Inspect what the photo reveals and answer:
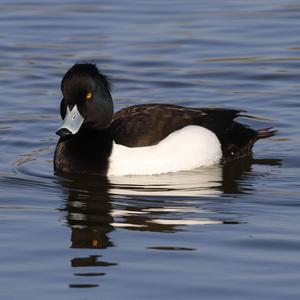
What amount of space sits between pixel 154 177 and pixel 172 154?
0.31 metres

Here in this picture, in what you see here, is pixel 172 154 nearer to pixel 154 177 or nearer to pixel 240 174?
pixel 154 177

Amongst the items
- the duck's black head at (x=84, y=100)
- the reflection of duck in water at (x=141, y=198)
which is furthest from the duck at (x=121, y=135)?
the reflection of duck in water at (x=141, y=198)

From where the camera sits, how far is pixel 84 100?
10.6 meters

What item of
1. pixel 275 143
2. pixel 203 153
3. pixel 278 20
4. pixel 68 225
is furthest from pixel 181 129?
pixel 278 20

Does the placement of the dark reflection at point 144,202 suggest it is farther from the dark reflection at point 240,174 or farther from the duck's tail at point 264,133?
the duck's tail at point 264,133

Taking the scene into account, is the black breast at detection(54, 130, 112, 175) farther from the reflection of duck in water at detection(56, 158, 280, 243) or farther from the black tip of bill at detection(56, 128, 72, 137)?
the black tip of bill at detection(56, 128, 72, 137)

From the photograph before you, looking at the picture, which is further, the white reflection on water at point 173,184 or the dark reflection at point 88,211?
the white reflection on water at point 173,184

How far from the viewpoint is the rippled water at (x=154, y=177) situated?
7449 mm

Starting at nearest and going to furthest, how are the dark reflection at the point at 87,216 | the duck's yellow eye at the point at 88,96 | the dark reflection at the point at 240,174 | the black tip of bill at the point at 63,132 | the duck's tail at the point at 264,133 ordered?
1. the dark reflection at the point at 87,216
2. the dark reflection at the point at 240,174
3. the black tip of bill at the point at 63,132
4. the duck's yellow eye at the point at 88,96
5. the duck's tail at the point at 264,133

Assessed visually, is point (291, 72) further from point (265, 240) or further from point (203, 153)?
point (265, 240)

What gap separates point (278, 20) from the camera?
54.3 ft

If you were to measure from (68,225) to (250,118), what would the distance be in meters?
4.14

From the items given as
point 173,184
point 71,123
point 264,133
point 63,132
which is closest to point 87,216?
point 173,184

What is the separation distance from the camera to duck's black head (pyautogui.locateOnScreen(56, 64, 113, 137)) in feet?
34.1
